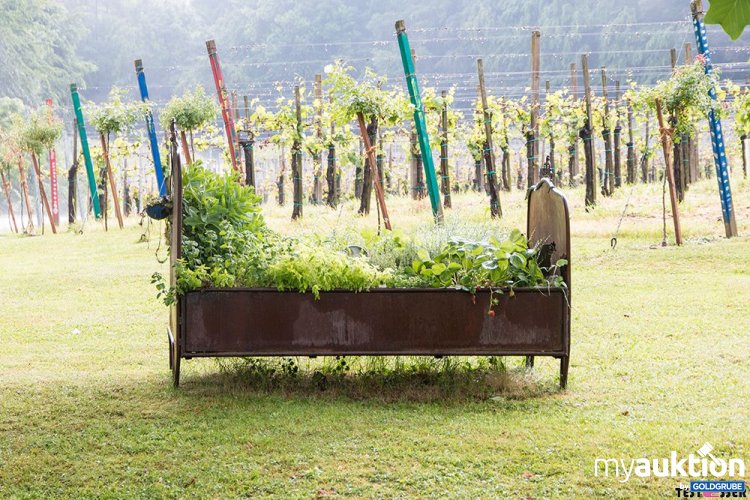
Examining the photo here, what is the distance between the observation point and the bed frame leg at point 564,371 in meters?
5.07

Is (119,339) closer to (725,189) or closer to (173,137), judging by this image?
(173,137)

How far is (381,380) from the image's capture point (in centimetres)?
530

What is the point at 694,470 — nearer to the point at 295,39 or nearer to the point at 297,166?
the point at 297,166

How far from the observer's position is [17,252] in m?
16.2

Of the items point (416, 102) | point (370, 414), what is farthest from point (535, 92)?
point (370, 414)

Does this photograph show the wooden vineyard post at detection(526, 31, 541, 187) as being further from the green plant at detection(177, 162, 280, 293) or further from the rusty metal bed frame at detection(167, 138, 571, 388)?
the rusty metal bed frame at detection(167, 138, 571, 388)

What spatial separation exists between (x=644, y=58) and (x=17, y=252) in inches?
1248

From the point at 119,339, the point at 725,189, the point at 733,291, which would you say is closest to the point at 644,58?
the point at 725,189

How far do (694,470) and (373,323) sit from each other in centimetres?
190

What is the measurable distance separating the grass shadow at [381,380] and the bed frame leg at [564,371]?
77 millimetres

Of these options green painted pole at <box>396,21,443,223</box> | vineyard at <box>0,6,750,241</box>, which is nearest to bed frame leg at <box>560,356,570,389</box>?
vineyard at <box>0,6,750,241</box>

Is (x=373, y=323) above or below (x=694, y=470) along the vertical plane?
above

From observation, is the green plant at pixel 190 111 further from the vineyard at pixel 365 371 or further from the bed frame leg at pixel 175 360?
the bed frame leg at pixel 175 360

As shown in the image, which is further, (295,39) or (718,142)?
(295,39)
